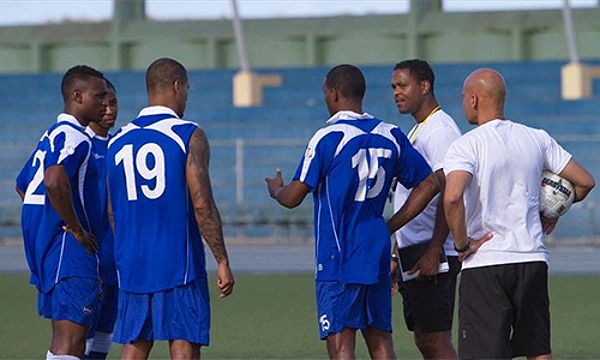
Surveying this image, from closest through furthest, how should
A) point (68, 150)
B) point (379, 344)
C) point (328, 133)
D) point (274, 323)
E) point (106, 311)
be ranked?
point (328, 133) → point (379, 344) → point (68, 150) → point (106, 311) → point (274, 323)

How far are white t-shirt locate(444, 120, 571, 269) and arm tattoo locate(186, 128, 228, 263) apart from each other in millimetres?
1239

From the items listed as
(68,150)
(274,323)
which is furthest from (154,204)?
(274,323)

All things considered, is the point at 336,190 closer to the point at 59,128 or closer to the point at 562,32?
the point at 59,128

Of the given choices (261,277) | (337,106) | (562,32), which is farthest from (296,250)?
(337,106)

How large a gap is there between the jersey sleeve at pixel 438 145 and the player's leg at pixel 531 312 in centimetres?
128

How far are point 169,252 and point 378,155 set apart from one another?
1288mm

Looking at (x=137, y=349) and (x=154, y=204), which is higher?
(x=154, y=204)

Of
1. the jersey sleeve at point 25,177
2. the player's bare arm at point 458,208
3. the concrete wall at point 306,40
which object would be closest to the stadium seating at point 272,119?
the concrete wall at point 306,40

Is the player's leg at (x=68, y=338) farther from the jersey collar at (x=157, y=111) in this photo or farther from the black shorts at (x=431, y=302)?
the black shorts at (x=431, y=302)

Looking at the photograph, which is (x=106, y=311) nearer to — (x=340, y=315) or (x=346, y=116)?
(x=340, y=315)

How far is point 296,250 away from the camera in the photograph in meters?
24.2

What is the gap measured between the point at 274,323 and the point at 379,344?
5589 mm

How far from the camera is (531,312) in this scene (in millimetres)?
7727

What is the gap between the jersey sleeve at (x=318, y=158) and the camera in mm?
7949
